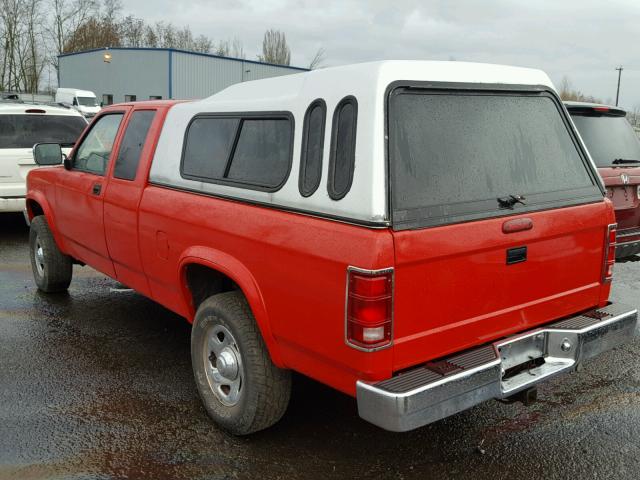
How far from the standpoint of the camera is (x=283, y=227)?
2998mm

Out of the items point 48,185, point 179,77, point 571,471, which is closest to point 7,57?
point 179,77

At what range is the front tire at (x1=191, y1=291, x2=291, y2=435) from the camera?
10.7ft

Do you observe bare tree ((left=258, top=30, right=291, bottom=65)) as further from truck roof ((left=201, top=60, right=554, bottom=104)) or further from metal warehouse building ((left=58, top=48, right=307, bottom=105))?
truck roof ((left=201, top=60, right=554, bottom=104))

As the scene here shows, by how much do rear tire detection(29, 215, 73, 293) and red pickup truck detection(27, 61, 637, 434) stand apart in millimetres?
2283

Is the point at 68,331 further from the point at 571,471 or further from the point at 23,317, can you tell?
the point at 571,471

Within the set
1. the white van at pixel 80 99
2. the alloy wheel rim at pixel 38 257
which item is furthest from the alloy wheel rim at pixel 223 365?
the white van at pixel 80 99

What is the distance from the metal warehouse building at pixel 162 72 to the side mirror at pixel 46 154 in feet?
114

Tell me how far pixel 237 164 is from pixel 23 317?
10.4 ft

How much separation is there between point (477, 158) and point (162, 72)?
133ft

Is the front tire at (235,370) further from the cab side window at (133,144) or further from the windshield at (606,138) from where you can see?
the windshield at (606,138)

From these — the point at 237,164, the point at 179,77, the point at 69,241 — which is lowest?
the point at 69,241

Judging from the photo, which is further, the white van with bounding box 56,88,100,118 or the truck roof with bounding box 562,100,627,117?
the white van with bounding box 56,88,100,118

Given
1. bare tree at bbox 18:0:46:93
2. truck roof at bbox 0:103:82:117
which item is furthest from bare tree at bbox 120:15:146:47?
truck roof at bbox 0:103:82:117

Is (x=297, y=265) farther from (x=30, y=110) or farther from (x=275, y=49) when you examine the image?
(x=275, y=49)
